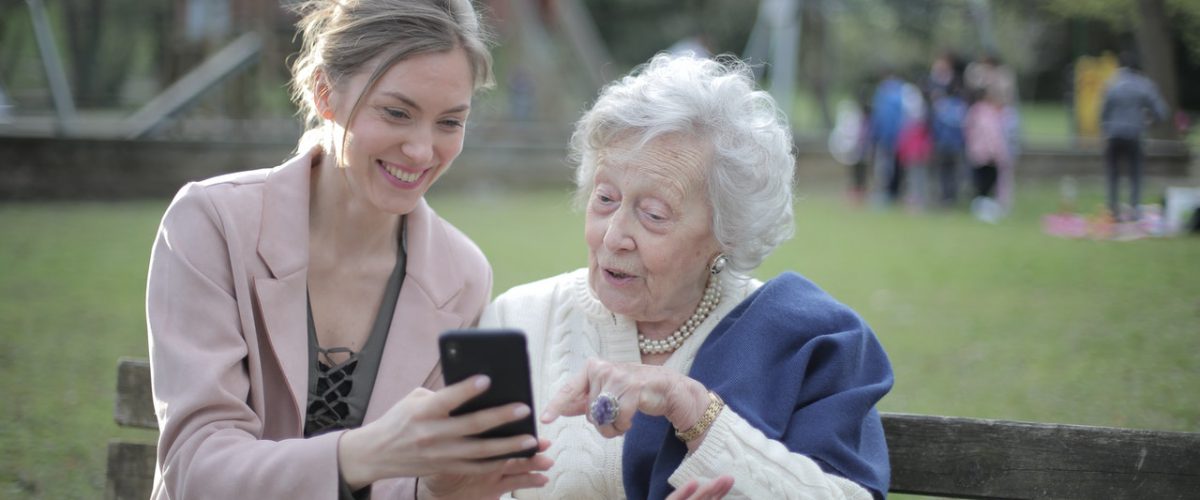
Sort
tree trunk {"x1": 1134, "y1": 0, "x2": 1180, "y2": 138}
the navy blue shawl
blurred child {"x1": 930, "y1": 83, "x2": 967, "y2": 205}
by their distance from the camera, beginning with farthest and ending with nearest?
tree trunk {"x1": 1134, "y1": 0, "x2": 1180, "y2": 138}, blurred child {"x1": 930, "y1": 83, "x2": 967, "y2": 205}, the navy blue shawl

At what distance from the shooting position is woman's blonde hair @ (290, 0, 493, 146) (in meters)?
2.83

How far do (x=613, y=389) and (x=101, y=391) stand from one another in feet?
15.3

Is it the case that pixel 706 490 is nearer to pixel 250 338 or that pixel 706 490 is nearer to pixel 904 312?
pixel 250 338

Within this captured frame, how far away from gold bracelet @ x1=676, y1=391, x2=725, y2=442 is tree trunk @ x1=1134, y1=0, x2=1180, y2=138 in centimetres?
1969

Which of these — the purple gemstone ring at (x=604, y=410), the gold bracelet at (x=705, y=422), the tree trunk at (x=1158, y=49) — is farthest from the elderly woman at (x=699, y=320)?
the tree trunk at (x=1158, y=49)

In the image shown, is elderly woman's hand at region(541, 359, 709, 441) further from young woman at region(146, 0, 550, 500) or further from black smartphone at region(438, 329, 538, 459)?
black smartphone at region(438, 329, 538, 459)

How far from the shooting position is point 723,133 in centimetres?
296

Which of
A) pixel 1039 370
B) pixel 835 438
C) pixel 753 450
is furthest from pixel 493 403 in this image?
pixel 1039 370

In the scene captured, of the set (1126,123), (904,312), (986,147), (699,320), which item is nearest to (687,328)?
(699,320)

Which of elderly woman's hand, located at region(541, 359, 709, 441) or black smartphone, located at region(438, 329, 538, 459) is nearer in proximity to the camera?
black smartphone, located at region(438, 329, 538, 459)

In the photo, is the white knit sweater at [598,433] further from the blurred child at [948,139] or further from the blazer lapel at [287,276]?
the blurred child at [948,139]

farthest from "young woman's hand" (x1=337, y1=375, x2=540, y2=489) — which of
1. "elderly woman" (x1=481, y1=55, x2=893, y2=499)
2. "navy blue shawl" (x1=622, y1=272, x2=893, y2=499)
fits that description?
"navy blue shawl" (x1=622, y1=272, x2=893, y2=499)

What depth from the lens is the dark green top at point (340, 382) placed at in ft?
9.53

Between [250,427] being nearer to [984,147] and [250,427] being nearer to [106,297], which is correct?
[106,297]
